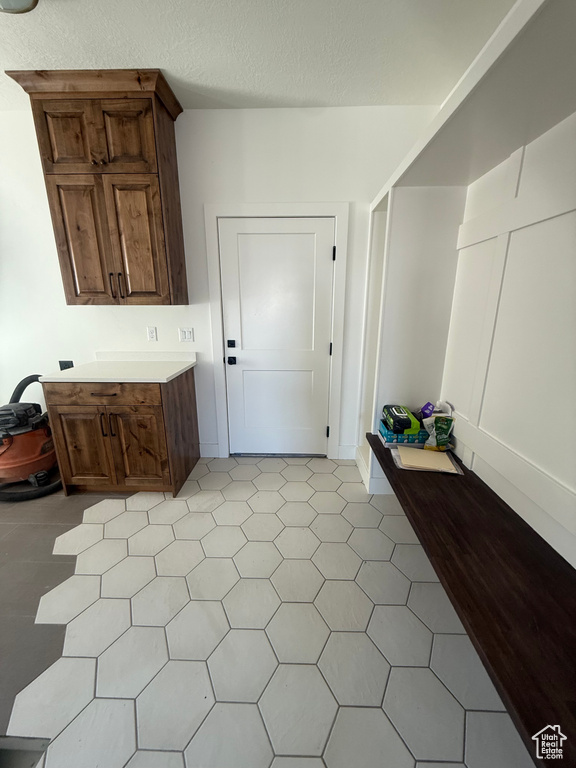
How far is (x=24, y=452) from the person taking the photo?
2.11 metres

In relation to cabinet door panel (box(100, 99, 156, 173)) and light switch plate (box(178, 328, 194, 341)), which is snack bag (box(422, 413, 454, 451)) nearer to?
light switch plate (box(178, 328, 194, 341))

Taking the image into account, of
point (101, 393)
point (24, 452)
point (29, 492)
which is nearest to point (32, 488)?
point (29, 492)

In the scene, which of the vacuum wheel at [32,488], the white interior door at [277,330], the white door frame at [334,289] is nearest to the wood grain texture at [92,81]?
the white door frame at [334,289]

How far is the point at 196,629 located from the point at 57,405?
5.09 feet

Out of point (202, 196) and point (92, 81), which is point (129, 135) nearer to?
point (92, 81)

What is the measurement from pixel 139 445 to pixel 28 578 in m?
0.81

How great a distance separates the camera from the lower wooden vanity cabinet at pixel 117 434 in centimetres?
193

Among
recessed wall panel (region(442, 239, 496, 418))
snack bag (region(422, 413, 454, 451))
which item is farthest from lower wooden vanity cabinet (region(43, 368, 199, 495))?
recessed wall panel (region(442, 239, 496, 418))

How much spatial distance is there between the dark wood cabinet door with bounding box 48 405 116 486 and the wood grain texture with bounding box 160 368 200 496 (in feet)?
1.31

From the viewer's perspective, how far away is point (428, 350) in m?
1.86

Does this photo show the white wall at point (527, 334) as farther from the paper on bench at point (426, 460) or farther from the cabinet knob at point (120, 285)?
the cabinet knob at point (120, 285)

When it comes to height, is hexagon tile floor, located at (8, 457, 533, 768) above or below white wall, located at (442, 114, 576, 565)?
below

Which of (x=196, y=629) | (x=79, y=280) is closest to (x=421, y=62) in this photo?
(x=79, y=280)

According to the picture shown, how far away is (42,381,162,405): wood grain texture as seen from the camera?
1.92 m
